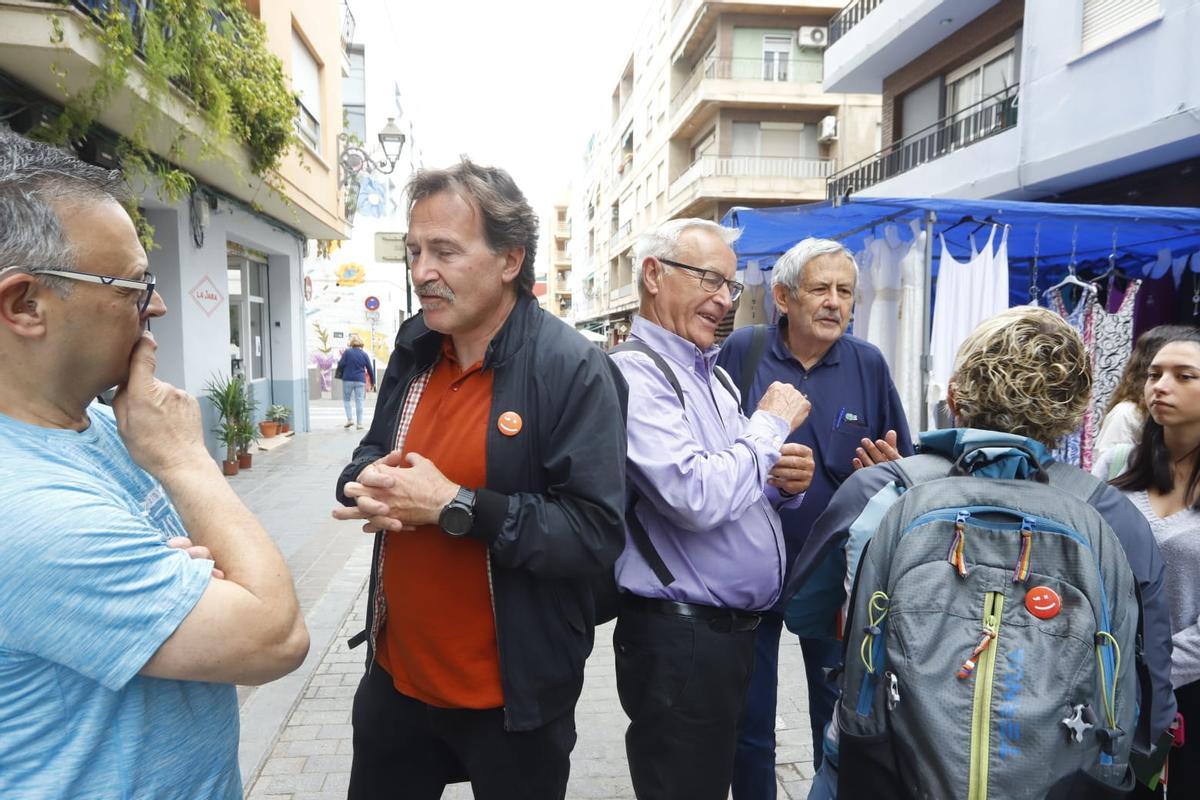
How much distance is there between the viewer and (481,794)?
71.3 inches

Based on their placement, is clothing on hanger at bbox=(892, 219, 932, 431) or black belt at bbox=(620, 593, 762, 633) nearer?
black belt at bbox=(620, 593, 762, 633)

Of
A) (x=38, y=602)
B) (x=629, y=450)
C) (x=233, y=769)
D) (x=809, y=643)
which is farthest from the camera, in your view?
(x=809, y=643)

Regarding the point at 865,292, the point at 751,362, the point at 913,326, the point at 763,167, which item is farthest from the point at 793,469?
the point at 763,167

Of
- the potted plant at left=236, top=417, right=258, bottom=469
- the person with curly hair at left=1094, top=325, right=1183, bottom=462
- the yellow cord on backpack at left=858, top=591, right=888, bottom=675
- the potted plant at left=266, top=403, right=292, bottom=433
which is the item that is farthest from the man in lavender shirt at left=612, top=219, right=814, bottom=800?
the potted plant at left=266, top=403, right=292, bottom=433

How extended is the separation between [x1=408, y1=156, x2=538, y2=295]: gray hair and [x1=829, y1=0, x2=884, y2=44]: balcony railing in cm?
1454

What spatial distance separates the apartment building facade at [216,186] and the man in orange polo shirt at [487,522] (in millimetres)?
Result: 2522

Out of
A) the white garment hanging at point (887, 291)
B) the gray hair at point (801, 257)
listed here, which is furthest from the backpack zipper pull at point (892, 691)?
the white garment hanging at point (887, 291)

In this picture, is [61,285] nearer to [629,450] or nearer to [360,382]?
[629,450]

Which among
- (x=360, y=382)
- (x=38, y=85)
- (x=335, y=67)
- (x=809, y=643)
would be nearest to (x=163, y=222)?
(x=38, y=85)

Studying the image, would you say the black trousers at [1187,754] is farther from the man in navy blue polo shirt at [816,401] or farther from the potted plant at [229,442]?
the potted plant at [229,442]

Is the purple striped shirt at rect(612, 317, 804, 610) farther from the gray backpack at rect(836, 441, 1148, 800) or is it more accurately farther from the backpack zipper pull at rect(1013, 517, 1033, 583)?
the backpack zipper pull at rect(1013, 517, 1033, 583)

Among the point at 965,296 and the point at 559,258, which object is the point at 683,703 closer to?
the point at 965,296

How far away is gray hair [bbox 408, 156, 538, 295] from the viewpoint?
71.8 inches

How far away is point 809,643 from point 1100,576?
135cm
